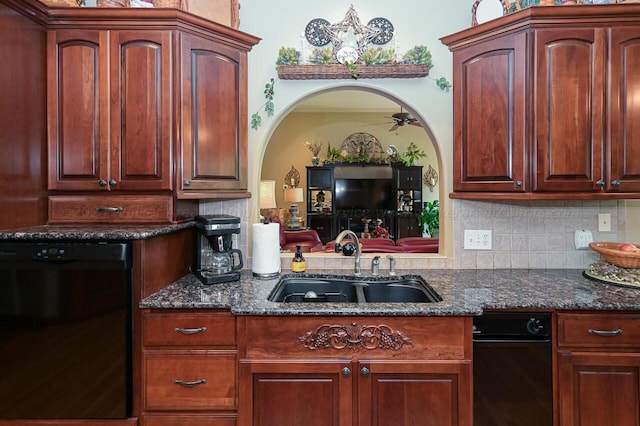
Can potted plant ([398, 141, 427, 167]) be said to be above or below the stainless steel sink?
above

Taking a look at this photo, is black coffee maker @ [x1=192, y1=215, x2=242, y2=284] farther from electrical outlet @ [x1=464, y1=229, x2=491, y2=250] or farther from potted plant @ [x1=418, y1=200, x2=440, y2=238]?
potted plant @ [x1=418, y1=200, x2=440, y2=238]

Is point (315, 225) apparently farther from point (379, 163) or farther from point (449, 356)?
point (449, 356)

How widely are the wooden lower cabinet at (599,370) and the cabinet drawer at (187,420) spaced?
1.42 m

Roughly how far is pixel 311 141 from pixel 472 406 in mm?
6097

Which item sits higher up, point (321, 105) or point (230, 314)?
point (321, 105)

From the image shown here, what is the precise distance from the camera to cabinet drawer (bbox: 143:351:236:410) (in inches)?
63.1

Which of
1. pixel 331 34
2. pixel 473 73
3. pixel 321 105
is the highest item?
pixel 321 105

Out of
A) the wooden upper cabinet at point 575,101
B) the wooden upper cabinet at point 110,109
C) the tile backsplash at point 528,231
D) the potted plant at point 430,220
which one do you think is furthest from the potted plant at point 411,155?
Answer: the wooden upper cabinet at point 110,109

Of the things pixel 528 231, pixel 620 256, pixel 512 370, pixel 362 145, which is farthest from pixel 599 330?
pixel 362 145

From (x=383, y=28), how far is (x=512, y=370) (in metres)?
1.98

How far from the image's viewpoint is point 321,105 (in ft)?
22.5

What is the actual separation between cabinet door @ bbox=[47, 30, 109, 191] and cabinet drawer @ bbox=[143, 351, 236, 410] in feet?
3.03

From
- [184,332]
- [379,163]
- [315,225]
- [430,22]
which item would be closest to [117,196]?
[184,332]

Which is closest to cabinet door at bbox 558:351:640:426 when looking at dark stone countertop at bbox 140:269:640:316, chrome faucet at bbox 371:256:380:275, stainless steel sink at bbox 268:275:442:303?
dark stone countertop at bbox 140:269:640:316
